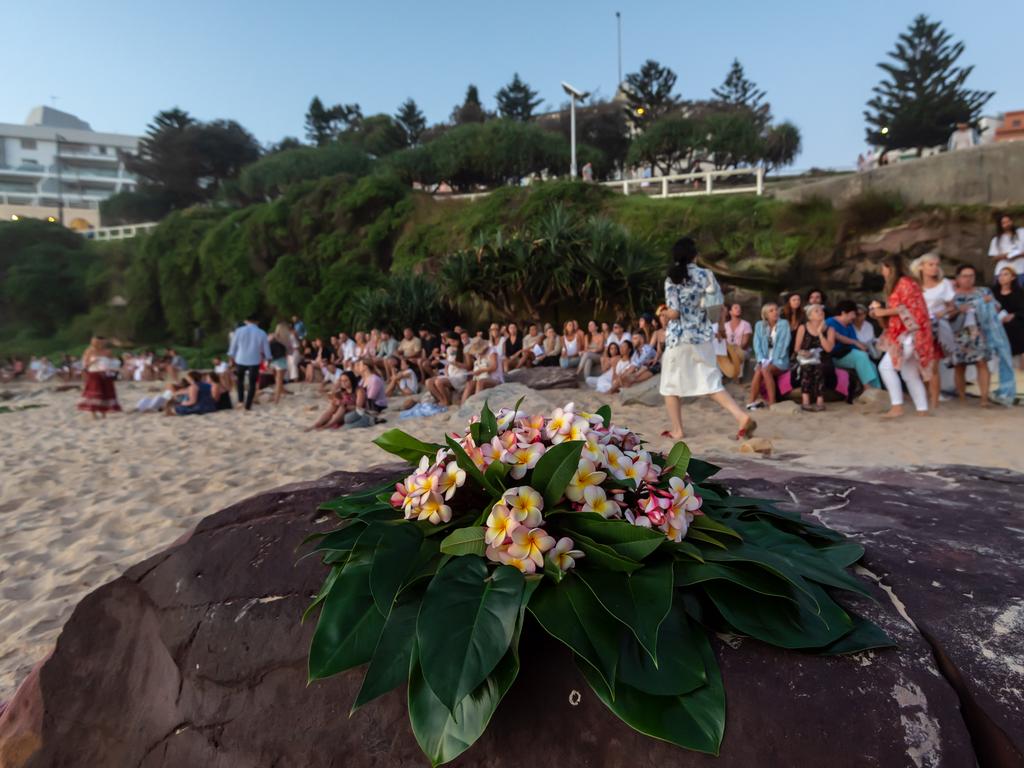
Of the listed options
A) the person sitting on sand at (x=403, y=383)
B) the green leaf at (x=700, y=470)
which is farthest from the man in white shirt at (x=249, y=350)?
the green leaf at (x=700, y=470)

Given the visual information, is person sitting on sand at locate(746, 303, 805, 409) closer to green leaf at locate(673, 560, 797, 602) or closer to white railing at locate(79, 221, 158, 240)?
green leaf at locate(673, 560, 797, 602)

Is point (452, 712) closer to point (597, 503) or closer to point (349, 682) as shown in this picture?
point (349, 682)

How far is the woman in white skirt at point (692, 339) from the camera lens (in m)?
5.06

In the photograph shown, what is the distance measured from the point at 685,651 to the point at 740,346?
8.53 m

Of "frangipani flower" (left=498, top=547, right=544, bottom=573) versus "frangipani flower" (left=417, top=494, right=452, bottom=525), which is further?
"frangipani flower" (left=417, top=494, right=452, bottom=525)

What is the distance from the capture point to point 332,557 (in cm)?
136

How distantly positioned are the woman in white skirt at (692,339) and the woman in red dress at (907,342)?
2005 mm

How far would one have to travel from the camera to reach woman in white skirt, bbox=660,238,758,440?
5.06 metres

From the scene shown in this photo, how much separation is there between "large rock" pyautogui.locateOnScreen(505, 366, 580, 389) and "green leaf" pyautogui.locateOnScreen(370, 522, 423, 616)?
26.6 ft

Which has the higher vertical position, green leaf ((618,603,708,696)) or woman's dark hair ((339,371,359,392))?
woman's dark hair ((339,371,359,392))

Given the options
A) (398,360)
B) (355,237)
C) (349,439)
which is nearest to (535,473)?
(349,439)

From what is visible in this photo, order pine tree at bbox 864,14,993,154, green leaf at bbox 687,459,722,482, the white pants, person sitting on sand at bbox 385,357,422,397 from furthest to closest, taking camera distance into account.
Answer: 1. pine tree at bbox 864,14,993,154
2. person sitting on sand at bbox 385,357,422,397
3. the white pants
4. green leaf at bbox 687,459,722,482

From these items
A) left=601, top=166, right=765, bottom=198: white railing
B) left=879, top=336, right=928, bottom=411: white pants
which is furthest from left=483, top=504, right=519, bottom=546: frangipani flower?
left=601, top=166, right=765, bottom=198: white railing

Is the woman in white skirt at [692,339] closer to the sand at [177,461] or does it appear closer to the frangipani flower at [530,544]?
the sand at [177,461]
